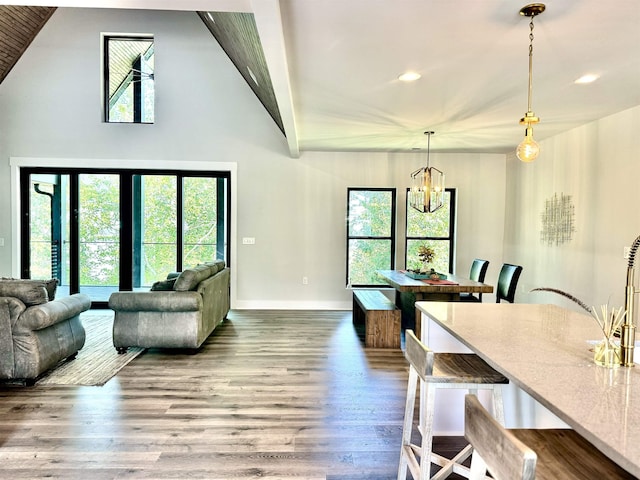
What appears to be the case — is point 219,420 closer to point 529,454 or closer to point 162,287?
point 162,287

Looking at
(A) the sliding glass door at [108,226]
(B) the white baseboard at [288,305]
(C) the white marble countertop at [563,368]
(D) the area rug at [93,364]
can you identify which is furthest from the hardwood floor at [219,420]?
(A) the sliding glass door at [108,226]

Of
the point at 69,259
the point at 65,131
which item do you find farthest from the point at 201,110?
the point at 69,259

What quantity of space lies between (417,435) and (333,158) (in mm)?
4571

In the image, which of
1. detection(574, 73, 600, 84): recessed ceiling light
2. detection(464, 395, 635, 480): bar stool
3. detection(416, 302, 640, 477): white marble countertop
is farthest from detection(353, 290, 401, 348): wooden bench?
detection(464, 395, 635, 480): bar stool

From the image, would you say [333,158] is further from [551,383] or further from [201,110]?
[551,383]

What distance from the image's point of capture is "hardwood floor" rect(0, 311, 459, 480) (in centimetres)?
208

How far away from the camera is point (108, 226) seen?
6043mm

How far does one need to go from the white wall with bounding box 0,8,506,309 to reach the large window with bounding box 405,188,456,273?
0.17 metres

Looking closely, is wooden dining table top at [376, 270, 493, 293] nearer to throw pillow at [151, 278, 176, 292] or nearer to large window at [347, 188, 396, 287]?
large window at [347, 188, 396, 287]

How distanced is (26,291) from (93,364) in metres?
0.95

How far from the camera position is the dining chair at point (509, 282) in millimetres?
4180

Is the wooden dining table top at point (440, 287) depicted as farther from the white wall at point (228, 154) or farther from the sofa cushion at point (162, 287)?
the sofa cushion at point (162, 287)

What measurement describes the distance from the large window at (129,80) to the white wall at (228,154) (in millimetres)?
160

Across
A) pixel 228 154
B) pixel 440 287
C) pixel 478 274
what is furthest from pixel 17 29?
pixel 478 274
